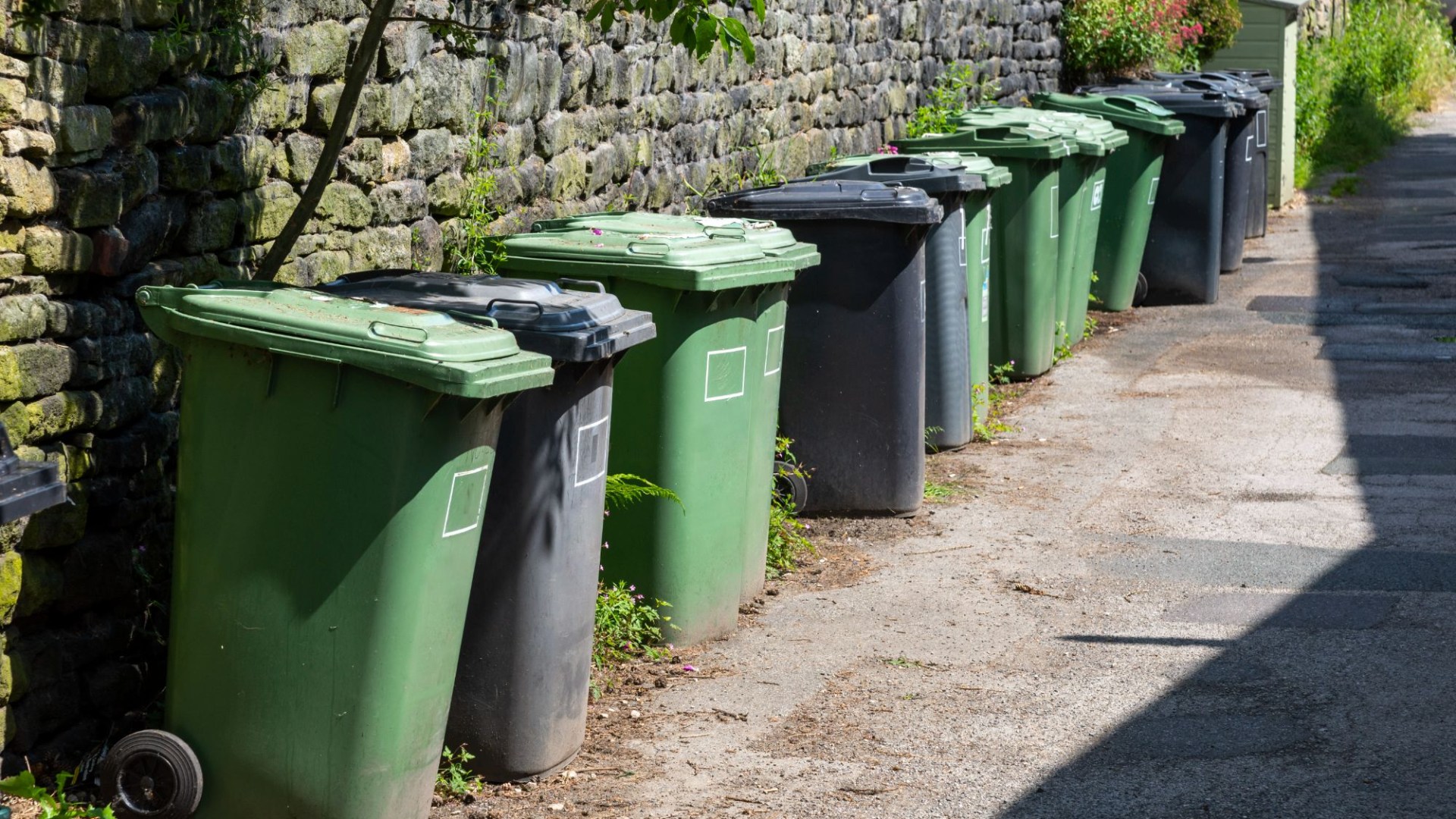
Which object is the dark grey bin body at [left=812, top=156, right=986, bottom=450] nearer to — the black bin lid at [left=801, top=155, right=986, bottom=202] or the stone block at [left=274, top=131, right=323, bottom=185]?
the black bin lid at [left=801, top=155, right=986, bottom=202]

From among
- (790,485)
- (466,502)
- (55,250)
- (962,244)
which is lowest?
(790,485)

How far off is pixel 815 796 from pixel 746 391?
1.45m

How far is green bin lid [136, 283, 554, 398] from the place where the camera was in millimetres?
3533

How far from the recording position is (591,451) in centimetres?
436

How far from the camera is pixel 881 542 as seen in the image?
6.67 m

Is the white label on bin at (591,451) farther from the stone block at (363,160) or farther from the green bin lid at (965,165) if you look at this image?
the green bin lid at (965,165)

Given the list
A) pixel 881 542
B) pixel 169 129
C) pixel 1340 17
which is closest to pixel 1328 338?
pixel 881 542

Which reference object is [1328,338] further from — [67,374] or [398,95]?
[67,374]

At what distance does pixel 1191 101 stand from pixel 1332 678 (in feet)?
24.7

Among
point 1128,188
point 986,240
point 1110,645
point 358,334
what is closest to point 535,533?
point 358,334

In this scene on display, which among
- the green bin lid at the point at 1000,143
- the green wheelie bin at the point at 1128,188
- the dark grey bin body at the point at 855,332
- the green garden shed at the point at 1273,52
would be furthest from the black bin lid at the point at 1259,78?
the dark grey bin body at the point at 855,332

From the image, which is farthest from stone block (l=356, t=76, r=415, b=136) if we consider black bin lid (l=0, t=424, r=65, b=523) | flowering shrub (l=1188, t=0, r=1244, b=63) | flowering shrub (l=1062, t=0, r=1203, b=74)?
flowering shrub (l=1188, t=0, r=1244, b=63)

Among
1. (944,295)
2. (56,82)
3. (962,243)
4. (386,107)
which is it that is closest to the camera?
(56,82)

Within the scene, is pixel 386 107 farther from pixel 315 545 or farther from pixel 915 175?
pixel 915 175
